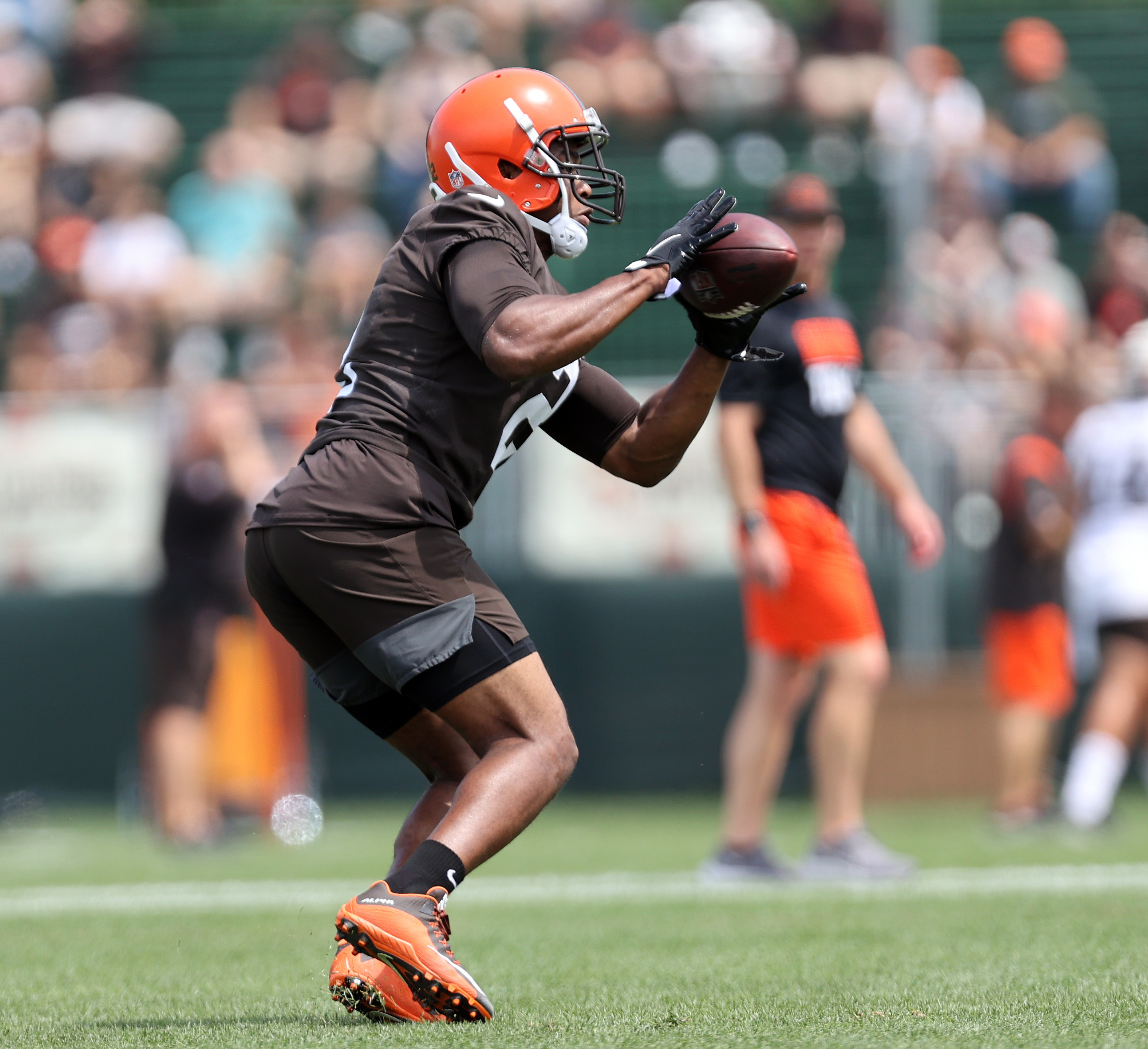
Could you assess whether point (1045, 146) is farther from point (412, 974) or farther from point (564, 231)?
point (412, 974)

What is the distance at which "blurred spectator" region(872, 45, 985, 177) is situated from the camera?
10.9 metres

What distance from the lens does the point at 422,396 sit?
3605 mm

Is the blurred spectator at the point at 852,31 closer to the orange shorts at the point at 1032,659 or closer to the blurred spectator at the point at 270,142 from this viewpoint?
the blurred spectator at the point at 270,142

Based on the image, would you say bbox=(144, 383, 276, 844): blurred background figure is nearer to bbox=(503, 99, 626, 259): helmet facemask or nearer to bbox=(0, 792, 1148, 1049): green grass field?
bbox=(0, 792, 1148, 1049): green grass field

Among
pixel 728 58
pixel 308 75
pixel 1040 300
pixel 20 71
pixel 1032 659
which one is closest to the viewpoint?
pixel 1032 659

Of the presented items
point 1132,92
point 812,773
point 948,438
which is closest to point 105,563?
point 812,773

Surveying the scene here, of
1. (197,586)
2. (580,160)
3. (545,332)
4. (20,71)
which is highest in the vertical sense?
(20,71)

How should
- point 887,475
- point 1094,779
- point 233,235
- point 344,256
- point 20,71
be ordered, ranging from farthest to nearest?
point 20,71 → point 233,235 → point 344,256 → point 1094,779 → point 887,475

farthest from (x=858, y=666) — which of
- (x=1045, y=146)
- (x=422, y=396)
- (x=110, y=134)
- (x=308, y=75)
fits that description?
(x=110, y=134)

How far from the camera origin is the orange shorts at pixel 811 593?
20.5 ft

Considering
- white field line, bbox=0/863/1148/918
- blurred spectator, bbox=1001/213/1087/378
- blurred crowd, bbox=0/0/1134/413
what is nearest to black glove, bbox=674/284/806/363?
white field line, bbox=0/863/1148/918

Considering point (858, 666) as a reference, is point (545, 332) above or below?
above

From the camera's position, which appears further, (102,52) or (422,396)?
(102,52)

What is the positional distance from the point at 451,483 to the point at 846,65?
9667 millimetres
